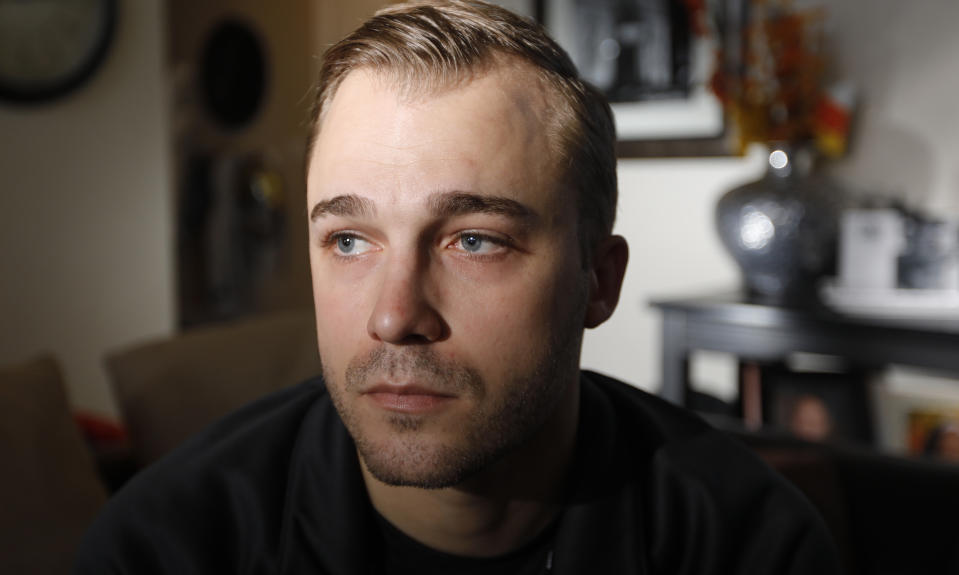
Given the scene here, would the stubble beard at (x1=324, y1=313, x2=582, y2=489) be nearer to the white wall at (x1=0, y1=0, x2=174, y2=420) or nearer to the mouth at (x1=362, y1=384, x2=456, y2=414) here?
the mouth at (x1=362, y1=384, x2=456, y2=414)

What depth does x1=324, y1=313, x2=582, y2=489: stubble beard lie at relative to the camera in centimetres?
56

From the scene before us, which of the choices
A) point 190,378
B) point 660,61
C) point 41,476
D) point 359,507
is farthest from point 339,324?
point 660,61

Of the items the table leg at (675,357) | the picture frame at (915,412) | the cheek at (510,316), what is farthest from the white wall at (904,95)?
the cheek at (510,316)

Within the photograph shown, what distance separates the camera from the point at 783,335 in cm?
187

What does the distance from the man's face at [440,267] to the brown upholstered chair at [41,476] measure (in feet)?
1.88

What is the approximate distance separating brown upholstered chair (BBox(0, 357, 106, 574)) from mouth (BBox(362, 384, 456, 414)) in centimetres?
63

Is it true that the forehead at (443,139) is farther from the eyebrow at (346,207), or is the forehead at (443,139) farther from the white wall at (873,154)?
the white wall at (873,154)

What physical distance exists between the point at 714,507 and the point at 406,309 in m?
0.37

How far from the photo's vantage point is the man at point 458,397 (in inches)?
22.2

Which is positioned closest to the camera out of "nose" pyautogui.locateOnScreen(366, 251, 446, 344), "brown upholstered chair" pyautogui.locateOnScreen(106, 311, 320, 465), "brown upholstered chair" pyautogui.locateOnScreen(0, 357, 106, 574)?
"nose" pyautogui.locateOnScreen(366, 251, 446, 344)

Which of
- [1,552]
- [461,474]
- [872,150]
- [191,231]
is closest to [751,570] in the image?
[461,474]

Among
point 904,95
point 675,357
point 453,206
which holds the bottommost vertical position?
point 675,357

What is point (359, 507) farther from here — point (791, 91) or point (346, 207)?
point (791, 91)

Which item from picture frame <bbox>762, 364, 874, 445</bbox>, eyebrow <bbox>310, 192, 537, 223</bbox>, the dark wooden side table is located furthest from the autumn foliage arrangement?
eyebrow <bbox>310, 192, 537, 223</bbox>
